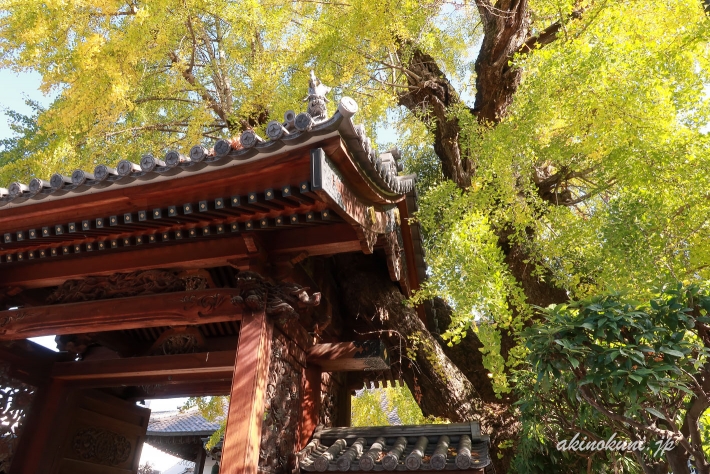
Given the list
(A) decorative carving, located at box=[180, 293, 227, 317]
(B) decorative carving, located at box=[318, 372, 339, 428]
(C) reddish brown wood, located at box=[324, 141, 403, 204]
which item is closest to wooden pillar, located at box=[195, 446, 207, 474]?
(B) decorative carving, located at box=[318, 372, 339, 428]

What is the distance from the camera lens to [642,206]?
4562 millimetres

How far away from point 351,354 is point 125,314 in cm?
209

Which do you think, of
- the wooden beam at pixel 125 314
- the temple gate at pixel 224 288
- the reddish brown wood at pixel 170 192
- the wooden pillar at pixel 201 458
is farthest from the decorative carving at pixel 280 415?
the wooden pillar at pixel 201 458

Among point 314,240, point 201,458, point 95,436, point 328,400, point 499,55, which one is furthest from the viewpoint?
point 201,458

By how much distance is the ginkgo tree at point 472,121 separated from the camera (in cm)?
485

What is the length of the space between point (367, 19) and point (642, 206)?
4430 mm

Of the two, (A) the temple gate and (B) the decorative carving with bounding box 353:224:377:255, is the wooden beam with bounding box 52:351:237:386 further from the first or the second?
(B) the decorative carving with bounding box 353:224:377:255

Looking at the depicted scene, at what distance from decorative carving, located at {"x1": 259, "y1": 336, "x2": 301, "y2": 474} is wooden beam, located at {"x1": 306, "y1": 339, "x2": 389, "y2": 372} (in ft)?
1.21

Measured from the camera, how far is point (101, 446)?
20.1ft

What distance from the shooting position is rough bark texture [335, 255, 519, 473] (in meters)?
5.88

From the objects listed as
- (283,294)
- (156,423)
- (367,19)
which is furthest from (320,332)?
(156,423)

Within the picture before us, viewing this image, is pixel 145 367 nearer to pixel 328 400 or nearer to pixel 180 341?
pixel 180 341

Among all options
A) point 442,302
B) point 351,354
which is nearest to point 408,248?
point 442,302

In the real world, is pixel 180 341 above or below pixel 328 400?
above
